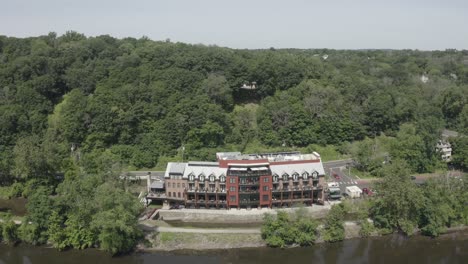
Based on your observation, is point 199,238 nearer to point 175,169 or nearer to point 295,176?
point 175,169

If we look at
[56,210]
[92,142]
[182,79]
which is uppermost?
[182,79]

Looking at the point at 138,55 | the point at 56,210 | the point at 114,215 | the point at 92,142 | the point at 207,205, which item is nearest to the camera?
the point at 114,215

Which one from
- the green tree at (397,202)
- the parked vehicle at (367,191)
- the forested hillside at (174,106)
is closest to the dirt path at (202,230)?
the forested hillside at (174,106)

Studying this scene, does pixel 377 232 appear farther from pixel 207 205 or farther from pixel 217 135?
pixel 217 135

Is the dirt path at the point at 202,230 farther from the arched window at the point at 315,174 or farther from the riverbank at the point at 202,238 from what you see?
the arched window at the point at 315,174

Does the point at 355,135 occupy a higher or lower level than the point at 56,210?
higher

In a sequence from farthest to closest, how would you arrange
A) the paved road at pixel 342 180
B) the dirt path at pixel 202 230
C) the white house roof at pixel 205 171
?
the paved road at pixel 342 180, the white house roof at pixel 205 171, the dirt path at pixel 202 230

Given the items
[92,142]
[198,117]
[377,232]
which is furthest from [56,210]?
[377,232]
